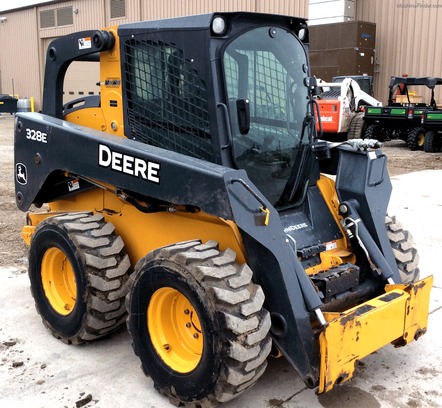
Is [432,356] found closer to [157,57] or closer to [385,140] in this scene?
[157,57]

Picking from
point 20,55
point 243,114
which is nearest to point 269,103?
point 243,114

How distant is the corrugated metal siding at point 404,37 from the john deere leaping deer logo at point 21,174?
52.9ft

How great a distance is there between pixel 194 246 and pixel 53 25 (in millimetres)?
29263

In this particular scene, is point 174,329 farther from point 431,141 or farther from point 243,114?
point 431,141

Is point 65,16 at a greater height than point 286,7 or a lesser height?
greater

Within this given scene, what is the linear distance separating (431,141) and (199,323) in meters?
13.3

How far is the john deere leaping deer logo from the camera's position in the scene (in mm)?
4227

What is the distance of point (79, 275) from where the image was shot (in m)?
3.54

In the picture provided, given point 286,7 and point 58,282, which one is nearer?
point 58,282

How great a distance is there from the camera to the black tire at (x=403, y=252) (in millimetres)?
3887

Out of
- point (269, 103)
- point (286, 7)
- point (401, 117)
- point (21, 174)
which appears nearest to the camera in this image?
Answer: point (269, 103)

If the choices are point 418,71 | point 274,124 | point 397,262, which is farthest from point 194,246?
point 418,71

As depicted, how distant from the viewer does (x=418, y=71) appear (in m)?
18.4

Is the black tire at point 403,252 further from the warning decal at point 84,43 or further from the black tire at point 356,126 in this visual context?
the black tire at point 356,126
